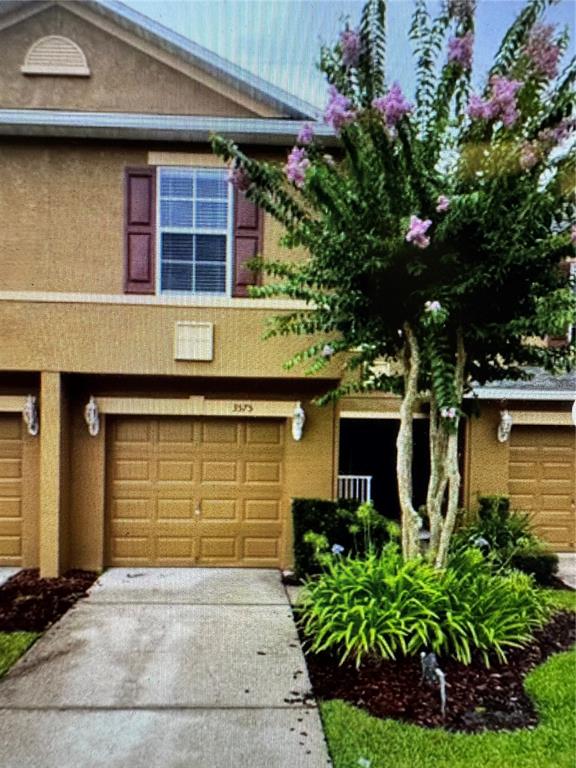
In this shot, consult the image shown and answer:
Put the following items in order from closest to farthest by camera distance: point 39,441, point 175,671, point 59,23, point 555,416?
point 175,671 < point 59,23 < point 39,441 < point 555,416

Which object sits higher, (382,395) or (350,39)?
(350,39)

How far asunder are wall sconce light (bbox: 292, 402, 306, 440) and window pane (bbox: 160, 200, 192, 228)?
9.20 ft

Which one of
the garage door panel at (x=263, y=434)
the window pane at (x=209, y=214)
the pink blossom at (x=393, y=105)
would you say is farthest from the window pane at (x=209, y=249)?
the pink blossom at (x=393, y=105)

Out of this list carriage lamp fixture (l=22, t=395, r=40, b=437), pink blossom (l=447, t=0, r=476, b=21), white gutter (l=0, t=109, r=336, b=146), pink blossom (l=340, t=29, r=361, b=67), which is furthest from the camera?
carriage lamp fixture (l=22, t=395, r=40, b=437)

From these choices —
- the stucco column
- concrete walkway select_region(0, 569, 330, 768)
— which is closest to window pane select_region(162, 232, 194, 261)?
the stucco column

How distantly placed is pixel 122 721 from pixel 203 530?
4.00 m

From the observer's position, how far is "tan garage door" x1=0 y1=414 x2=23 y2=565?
754 centimetres

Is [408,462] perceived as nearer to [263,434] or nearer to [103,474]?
[263,434]

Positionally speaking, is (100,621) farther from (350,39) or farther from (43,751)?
(350,39)

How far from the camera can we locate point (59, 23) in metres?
6.72

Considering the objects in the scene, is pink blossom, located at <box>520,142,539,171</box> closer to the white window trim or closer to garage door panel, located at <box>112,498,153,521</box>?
the white window trim

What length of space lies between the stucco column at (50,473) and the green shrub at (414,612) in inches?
141

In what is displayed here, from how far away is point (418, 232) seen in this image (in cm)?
432

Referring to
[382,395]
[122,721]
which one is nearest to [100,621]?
[122,721]
